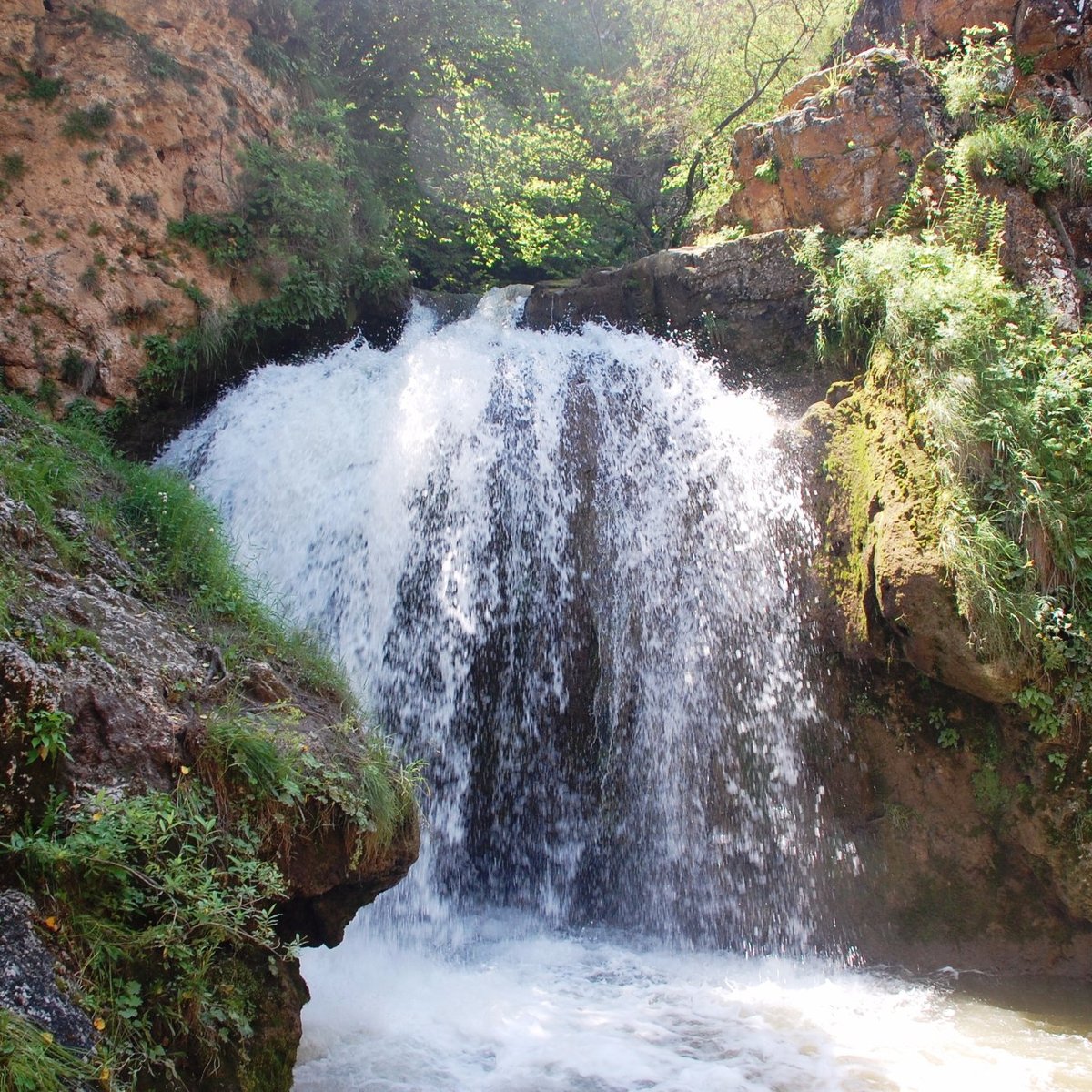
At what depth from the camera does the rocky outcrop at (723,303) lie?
343 inches

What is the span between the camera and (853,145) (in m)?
8.69

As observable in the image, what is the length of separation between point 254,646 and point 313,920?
149 cm

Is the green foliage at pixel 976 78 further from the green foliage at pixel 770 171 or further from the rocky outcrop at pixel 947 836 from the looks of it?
the rocky outcrop at pixel 947 836

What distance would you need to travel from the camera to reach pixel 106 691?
334 centimetres

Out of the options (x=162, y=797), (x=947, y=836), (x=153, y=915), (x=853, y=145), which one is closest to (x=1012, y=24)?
(x=853, y=145)

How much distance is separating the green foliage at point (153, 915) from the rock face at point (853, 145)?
8331 millimetres

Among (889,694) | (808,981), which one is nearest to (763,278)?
(889,694)

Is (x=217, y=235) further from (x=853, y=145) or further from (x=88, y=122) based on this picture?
(x=853, y=145)

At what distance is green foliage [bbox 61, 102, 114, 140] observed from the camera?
8255 mm

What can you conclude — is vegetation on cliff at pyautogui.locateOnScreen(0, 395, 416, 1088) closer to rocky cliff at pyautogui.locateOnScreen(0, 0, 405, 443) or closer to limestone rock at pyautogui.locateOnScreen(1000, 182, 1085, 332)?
rocky cliff at pyautogui.locateOnScreen(0, 0, 405, 443)

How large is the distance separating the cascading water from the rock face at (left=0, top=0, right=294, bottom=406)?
1249 millimetres

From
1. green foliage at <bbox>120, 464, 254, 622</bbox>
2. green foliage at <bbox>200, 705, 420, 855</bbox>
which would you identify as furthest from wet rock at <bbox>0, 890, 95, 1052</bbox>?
green foliage at <bbox>120, 464, 254, 622</bbox>

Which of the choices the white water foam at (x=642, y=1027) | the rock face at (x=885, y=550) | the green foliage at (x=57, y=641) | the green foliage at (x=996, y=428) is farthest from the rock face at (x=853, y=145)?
the green foliage at (x=57, y=641)

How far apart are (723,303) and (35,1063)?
8576 mm
